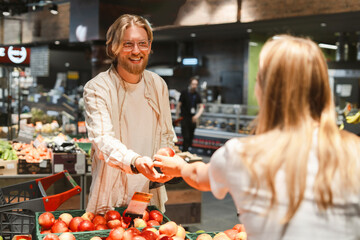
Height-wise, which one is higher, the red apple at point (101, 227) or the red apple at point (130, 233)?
the red apple at point (130, 233)

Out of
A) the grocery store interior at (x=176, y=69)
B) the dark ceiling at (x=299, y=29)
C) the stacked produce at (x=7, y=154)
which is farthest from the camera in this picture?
the dark ceiling at (x=299, y=29)

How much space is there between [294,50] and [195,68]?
14567mm

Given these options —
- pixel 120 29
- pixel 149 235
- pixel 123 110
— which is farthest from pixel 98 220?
pixel 120 29

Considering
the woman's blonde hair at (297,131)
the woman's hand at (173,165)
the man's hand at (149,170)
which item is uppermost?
the woman's blonde hair at (297,131)

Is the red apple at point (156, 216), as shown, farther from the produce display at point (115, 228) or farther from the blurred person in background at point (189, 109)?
the blurred person in background at point (189, 109)

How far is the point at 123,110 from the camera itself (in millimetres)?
2535

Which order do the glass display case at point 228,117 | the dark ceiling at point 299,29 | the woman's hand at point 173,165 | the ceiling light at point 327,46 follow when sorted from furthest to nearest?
the ceiling light at point 327,46
the glass display case at point 228,117
the dark ceiling at point 299,29
the woman's hand at point 173,165

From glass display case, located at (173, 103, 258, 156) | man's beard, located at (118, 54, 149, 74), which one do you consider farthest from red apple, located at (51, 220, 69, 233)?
glass display case, located at (173, 103, 258, 156)

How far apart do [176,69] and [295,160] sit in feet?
48.3

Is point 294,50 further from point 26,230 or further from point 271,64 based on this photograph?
point 26,230

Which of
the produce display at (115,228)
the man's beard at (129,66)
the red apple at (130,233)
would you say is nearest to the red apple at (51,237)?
the produce display at (115,228)

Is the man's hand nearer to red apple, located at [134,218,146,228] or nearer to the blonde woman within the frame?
red apple, located at [134,218,146,228]

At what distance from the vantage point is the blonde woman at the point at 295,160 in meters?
1.16

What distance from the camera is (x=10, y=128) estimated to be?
22.7 feet
